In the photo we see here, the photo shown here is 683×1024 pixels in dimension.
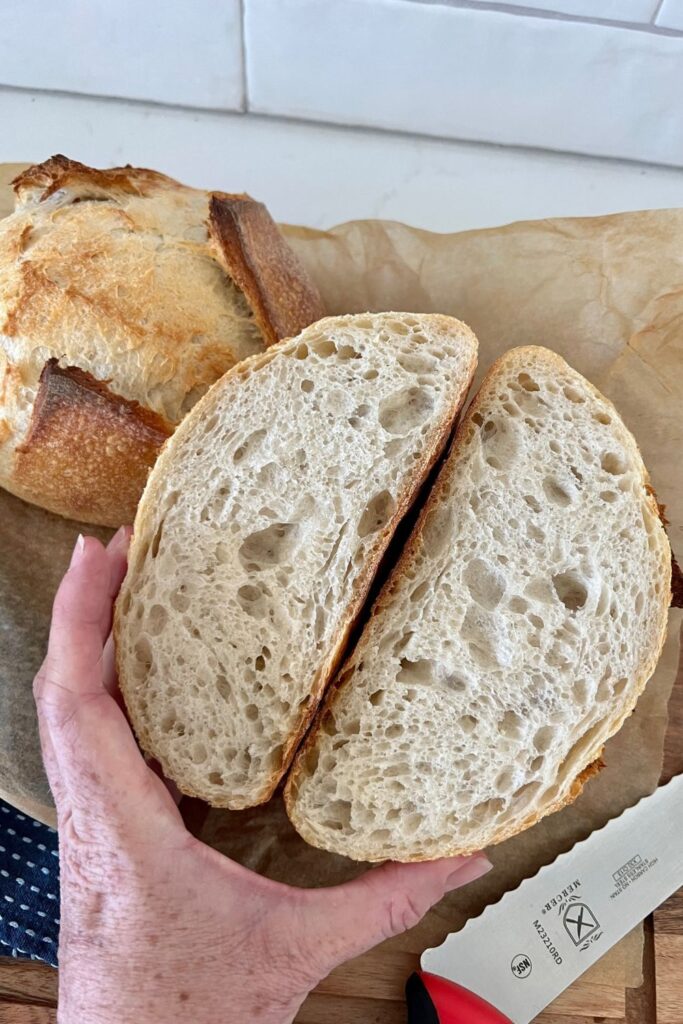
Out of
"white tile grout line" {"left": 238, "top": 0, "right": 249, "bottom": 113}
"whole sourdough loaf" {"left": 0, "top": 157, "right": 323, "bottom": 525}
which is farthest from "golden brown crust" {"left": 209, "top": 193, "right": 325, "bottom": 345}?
"white tile grout line" {"left": 238, "top": 0, "right": 249, "bottom": 113}

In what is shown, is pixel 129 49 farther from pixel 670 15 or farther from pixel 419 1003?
pixel 419 1003

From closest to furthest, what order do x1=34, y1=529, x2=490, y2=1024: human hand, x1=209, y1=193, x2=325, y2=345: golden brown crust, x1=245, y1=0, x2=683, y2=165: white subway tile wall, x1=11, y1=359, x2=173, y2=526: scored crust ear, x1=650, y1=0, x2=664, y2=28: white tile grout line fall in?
x1=34, y1=529, x2=490, y2=1024: human hand < x1=11, y1=359, x2=173, y2=526: scored crust ear < x1=209, y1=193, x2=325, y2=345: golden brown crust < x1=650, y1=0, x2=664, y2=28: white tile grout line < x1=245, y1=0, x2=683, y2=165: white subway tile wall

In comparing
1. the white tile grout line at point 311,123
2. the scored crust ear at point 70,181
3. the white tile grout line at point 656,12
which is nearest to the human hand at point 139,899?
the scored crust ear at point 70,181

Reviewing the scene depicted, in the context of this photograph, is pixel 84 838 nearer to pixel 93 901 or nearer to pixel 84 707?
pixel 93 901

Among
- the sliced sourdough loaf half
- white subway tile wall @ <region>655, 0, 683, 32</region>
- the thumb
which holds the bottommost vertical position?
the thumb

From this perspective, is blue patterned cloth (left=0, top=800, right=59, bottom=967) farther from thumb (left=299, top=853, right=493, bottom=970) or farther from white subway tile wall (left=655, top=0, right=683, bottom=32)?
white subway tile wall (left=655, top=0, right=683, bottom=32)

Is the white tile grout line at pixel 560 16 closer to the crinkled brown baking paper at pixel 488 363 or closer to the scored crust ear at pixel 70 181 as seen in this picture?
the crinkled brown baking paper at pixel 488 363
